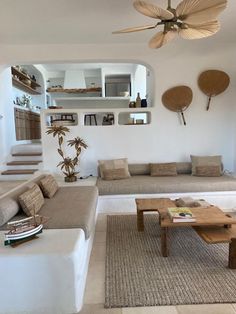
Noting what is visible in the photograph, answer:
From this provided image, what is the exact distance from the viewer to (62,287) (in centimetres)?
180

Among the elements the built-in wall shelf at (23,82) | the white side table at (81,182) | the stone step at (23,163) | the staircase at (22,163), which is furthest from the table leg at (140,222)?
the built-in wall shelf at (23,82)

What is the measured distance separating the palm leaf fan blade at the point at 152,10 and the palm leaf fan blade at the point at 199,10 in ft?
0.32

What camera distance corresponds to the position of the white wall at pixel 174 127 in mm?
4902

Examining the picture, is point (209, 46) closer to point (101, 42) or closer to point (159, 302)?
point (101, 42)

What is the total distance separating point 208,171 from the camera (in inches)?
178

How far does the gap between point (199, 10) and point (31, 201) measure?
8.22 feet

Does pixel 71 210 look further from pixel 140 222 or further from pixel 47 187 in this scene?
pixel 140 222

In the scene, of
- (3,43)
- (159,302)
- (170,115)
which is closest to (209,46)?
(170,115)

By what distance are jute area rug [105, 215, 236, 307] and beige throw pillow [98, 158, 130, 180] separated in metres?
1.32

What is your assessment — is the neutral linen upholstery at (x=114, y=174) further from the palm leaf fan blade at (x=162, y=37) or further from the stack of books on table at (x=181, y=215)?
the palm leaf fan blade at (x=162, y=37)

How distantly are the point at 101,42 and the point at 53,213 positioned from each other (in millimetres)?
3390

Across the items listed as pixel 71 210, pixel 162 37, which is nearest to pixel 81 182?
pixel 71 210

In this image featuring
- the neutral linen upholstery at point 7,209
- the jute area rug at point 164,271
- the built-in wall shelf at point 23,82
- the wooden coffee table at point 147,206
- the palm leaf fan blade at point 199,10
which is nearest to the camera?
the jute area rug at point 164,271

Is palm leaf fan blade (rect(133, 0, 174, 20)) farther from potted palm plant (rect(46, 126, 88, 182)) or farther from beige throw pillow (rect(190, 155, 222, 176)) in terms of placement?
beige throw pillow (rect(190, 155, 222, 176))
